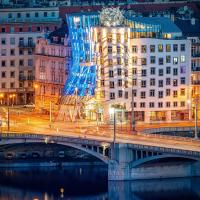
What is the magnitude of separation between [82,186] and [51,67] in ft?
74.9

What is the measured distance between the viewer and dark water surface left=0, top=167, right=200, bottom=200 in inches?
6358

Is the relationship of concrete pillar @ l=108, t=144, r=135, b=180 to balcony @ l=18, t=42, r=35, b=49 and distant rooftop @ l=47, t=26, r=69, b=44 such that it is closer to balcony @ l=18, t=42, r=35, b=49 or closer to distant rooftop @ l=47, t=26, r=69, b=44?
distant rooftop @ l=47, t=26, r=69, b=44

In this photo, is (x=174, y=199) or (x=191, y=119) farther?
(x=191, y=119)

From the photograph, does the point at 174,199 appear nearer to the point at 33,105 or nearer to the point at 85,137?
the point at 85,137

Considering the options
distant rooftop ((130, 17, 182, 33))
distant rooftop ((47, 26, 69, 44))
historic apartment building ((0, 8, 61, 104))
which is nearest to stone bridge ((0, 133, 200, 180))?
distant rooftop ((130, 17, 182, 33))

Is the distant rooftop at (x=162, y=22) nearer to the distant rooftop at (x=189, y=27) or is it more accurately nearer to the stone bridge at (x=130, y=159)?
the distant rooftop at (x=189, y=27)

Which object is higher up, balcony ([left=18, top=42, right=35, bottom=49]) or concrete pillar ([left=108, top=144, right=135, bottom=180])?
balcony ([left=18, top=42, right=35, bottom=49])

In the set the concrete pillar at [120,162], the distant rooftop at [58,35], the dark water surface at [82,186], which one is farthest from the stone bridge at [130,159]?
the distant rooftop at [58,35]

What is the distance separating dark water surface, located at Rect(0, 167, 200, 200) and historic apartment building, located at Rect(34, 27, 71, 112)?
13.4 metres

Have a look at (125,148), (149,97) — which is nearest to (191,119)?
(149,97)

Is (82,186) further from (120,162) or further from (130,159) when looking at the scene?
(130,159)

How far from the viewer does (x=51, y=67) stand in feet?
611

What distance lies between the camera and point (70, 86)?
590 ft

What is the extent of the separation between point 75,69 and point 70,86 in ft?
4.26
